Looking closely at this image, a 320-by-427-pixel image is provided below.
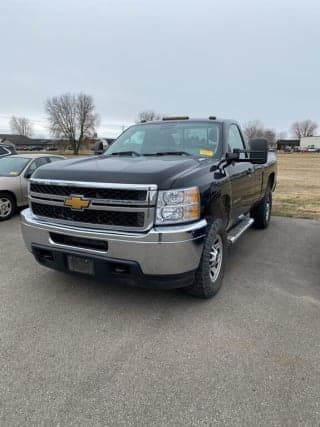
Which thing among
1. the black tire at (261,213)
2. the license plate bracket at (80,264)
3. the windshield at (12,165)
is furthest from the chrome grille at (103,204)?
the windshield at (12,165)

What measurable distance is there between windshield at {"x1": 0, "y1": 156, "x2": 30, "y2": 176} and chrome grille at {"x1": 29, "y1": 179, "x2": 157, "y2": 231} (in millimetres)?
4732

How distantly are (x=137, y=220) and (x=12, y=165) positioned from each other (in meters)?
6.06

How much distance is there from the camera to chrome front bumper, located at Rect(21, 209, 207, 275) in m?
2.84

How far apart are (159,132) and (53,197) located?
1.91 m

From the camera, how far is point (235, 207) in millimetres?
4434

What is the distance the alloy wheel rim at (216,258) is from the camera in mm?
3553

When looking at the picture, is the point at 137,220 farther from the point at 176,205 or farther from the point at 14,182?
the point at 14,182

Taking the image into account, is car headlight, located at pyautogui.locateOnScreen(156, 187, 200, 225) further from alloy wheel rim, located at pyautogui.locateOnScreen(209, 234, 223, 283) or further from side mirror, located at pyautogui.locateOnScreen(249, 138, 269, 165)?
side mirror, located at pyautogui.locateOnScreen(249, 138, 269, 165)

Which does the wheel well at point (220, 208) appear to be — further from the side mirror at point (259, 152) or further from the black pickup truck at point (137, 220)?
the side mirror at point (259, 152)

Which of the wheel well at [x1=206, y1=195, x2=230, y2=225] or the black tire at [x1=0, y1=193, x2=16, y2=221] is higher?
the wheel well at [x1=206, y1=195, x2=230, y2=225]

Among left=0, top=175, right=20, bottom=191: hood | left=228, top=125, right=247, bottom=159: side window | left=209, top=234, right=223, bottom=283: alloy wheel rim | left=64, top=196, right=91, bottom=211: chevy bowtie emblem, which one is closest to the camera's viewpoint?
left=64, top=196, right=91, bottom=211: chevy bowtie emblem

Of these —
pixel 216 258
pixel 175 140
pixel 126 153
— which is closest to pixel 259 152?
pixel 175 140

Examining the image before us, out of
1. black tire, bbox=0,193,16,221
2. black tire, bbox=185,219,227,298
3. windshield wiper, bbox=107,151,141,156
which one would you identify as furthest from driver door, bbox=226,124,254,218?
black tire, bbox=0,193,16,221

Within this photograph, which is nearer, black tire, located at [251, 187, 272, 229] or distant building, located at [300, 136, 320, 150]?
black tire, located at [251, 187, 272, 229]
